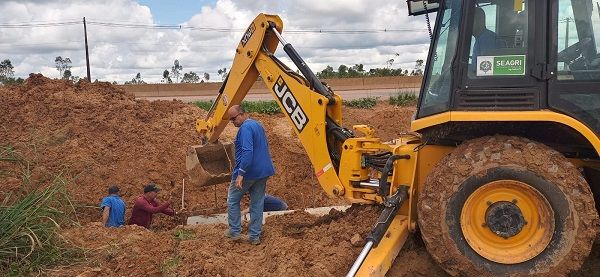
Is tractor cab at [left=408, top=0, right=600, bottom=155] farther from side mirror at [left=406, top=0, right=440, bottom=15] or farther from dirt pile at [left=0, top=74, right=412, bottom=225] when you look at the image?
dirt pile at [left=0, top=74, right=412, bottom=225]

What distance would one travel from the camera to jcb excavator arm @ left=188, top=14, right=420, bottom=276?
518cm

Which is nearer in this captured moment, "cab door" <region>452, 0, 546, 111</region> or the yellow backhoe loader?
the yellow backhoe loader

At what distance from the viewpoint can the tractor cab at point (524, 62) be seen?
454 centimetres

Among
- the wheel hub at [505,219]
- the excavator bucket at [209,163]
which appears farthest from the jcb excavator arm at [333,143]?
the wheel hub at [505,219]

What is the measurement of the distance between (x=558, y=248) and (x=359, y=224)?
2000mm

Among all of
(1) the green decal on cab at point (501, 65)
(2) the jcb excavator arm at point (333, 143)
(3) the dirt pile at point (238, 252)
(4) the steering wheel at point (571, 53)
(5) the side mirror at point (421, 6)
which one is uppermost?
(5) the side mirror at point (421, 6)

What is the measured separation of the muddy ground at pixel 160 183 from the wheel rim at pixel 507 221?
620 mm

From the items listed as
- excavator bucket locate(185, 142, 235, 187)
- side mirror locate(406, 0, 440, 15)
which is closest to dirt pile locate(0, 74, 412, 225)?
excavator bucket locate(185, 142, 235, 187)

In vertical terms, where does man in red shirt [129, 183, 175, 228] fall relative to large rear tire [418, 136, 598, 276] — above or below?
below

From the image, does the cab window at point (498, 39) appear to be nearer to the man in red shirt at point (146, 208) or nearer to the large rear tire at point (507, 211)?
the large rear tire at point (507, 211)

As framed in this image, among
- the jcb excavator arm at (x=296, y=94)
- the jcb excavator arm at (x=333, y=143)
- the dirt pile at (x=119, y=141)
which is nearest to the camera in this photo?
the jcb excavator arm at (x=333, y=143)

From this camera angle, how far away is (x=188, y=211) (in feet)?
30.9

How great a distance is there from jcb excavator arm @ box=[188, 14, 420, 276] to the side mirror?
1.20 m

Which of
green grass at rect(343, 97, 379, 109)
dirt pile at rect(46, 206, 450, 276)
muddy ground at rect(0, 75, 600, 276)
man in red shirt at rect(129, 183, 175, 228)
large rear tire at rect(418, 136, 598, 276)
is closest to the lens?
large rear tire at rect(418, 136, 598, 276)
